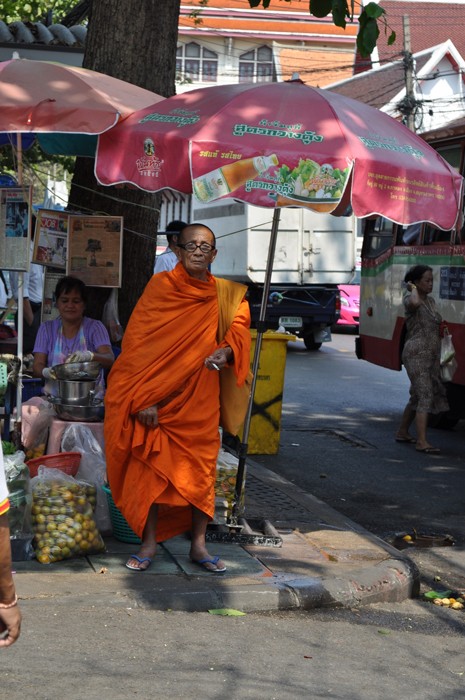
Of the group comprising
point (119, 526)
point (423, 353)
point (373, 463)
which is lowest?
point (373, 463)

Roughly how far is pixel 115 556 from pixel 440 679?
202cm

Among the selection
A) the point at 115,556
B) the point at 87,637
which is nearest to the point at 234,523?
the point at 115,556

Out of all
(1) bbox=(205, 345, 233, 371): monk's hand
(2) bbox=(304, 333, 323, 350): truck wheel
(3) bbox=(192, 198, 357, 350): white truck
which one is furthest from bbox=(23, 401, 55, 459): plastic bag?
(2) bbox=(304, 333, 323, 350): truck wheel

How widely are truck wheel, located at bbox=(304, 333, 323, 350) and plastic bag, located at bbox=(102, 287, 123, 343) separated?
13.3 m

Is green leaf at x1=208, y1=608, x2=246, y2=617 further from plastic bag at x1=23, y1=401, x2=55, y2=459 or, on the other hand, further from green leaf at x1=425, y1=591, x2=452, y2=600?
plastic bag at x1=23, y1=401, x2=55, y2=459

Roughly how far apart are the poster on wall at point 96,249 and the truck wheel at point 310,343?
45.2 ft

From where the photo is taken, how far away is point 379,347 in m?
13.9

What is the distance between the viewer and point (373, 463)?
1027 centimetres

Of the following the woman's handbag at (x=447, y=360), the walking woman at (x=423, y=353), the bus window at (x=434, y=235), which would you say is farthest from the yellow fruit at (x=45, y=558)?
the bus window at (x=434, y=235)

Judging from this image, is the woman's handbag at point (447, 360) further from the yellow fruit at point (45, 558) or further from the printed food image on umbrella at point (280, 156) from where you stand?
the yellow fruit at point (45, 558)

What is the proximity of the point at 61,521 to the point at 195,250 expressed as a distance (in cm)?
158

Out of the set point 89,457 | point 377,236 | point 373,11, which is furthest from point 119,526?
point 377,236

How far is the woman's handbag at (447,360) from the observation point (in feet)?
35.7

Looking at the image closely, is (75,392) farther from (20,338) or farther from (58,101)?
(58,101)
